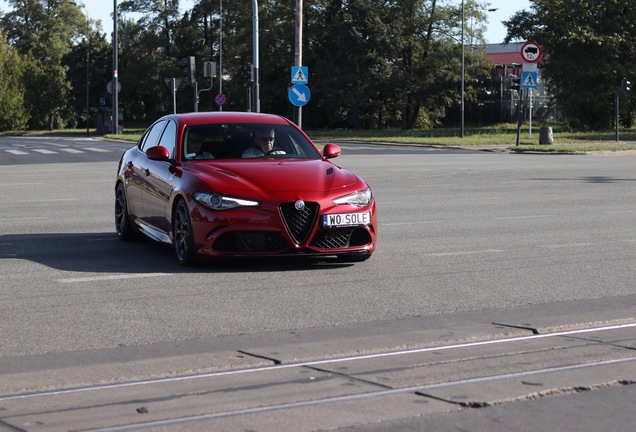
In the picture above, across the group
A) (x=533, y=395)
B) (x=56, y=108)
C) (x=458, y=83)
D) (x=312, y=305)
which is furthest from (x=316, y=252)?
(x=56, y=108)

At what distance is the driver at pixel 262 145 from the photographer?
1124 centimetres

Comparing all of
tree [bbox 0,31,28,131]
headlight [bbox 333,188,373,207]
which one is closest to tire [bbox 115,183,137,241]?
headlight [bbox 333,188,373,207]

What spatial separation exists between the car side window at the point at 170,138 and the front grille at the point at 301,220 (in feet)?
6.26

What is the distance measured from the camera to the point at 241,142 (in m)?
11.4

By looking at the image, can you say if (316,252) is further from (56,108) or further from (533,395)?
(56,108)

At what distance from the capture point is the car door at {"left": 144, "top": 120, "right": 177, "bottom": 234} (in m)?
11.1

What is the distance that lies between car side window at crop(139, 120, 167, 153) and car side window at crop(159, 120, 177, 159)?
207 mm

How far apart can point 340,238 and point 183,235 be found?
4.83 ft

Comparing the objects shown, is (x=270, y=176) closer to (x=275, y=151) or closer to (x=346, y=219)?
(x=346, y=219)

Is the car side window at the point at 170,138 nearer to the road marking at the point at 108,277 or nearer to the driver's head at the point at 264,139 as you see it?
the driver's head at the point at 264,139

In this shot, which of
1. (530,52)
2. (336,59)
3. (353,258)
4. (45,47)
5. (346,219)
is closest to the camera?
(346,219)

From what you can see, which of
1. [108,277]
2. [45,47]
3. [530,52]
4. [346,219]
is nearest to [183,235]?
[108,277]

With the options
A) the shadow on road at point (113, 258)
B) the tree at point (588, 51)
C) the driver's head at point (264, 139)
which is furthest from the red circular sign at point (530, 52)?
the driver's head at point (264, 139)

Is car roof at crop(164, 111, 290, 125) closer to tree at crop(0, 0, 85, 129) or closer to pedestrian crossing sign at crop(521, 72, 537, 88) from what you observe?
pedestrian crossing sign at crop(521, 72, 537, 88)
